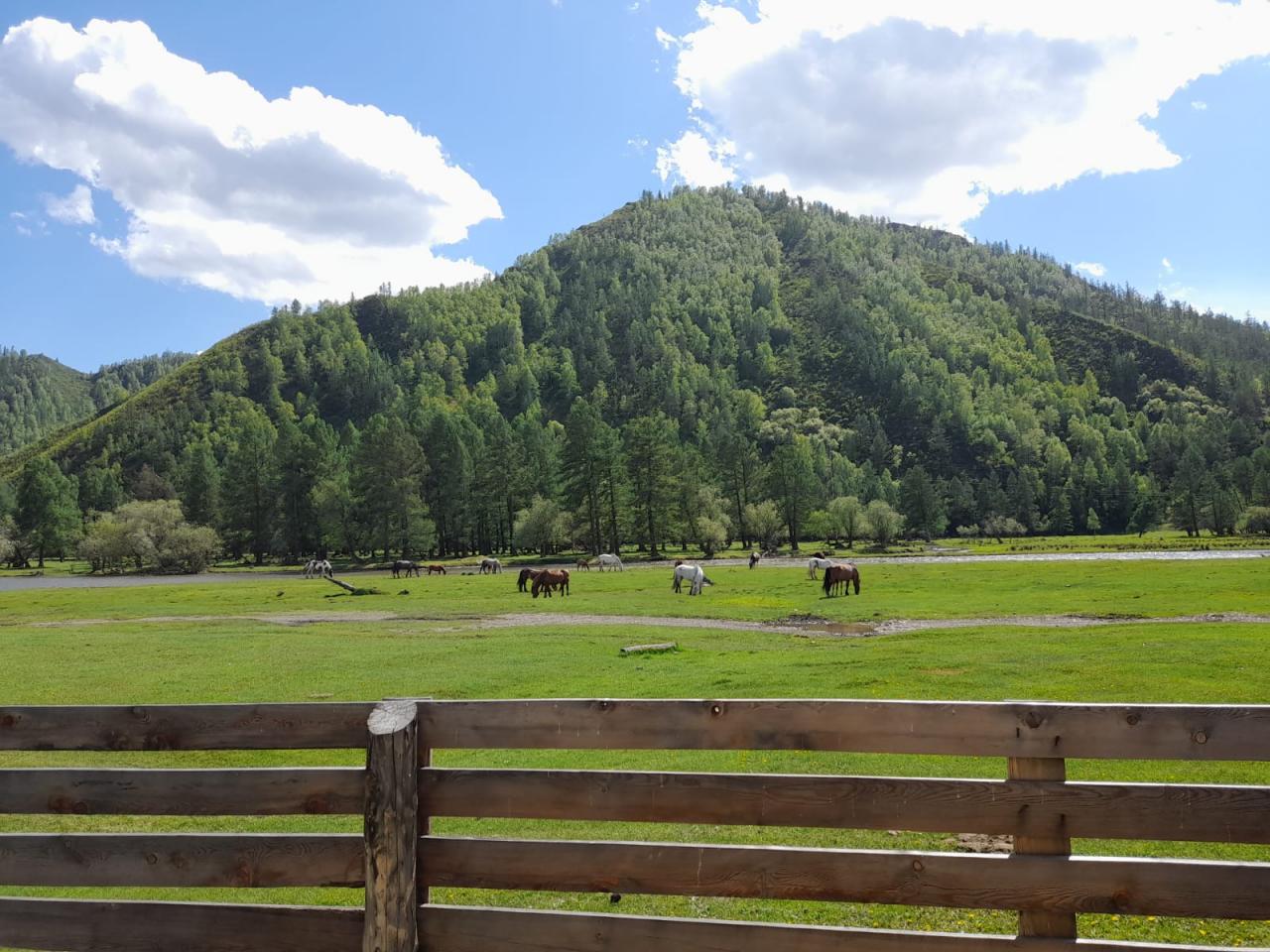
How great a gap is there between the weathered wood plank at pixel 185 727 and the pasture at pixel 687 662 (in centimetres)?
305

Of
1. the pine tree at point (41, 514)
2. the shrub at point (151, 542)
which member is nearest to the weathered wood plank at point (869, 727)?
the shrub at point (151, 542)

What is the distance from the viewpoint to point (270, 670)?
2388cm

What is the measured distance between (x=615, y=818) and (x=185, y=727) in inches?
129

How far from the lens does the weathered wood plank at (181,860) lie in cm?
552

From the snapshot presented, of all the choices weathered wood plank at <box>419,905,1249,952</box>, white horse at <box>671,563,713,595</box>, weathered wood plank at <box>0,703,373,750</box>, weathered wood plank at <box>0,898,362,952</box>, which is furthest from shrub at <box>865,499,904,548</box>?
weathered wood plank at <box>0,898,362,952</box>

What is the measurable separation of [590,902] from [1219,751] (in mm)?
6040

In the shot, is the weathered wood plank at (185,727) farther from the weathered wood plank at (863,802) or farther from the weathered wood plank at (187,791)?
the weathered wood plank at (863,802)

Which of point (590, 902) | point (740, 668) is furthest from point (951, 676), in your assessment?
point (590, 902)

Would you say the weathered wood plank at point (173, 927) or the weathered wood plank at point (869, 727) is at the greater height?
the weathered wood plank at point (869, 727)

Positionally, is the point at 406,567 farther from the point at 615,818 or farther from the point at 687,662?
the point at 615,818

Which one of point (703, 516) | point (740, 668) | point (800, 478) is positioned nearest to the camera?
point (740, 668)

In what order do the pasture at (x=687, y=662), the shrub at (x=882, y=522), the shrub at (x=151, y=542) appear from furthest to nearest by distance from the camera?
the shrub at (x=882, y=522)
the shrub at (x=151, y=542)
the pasture at (x=687, y=662)

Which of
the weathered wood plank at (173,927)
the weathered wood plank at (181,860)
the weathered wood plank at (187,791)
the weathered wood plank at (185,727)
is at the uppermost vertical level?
the weathered wood plank at (185,727)

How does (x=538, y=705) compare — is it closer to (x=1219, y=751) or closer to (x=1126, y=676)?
(x=1219, y=751)
